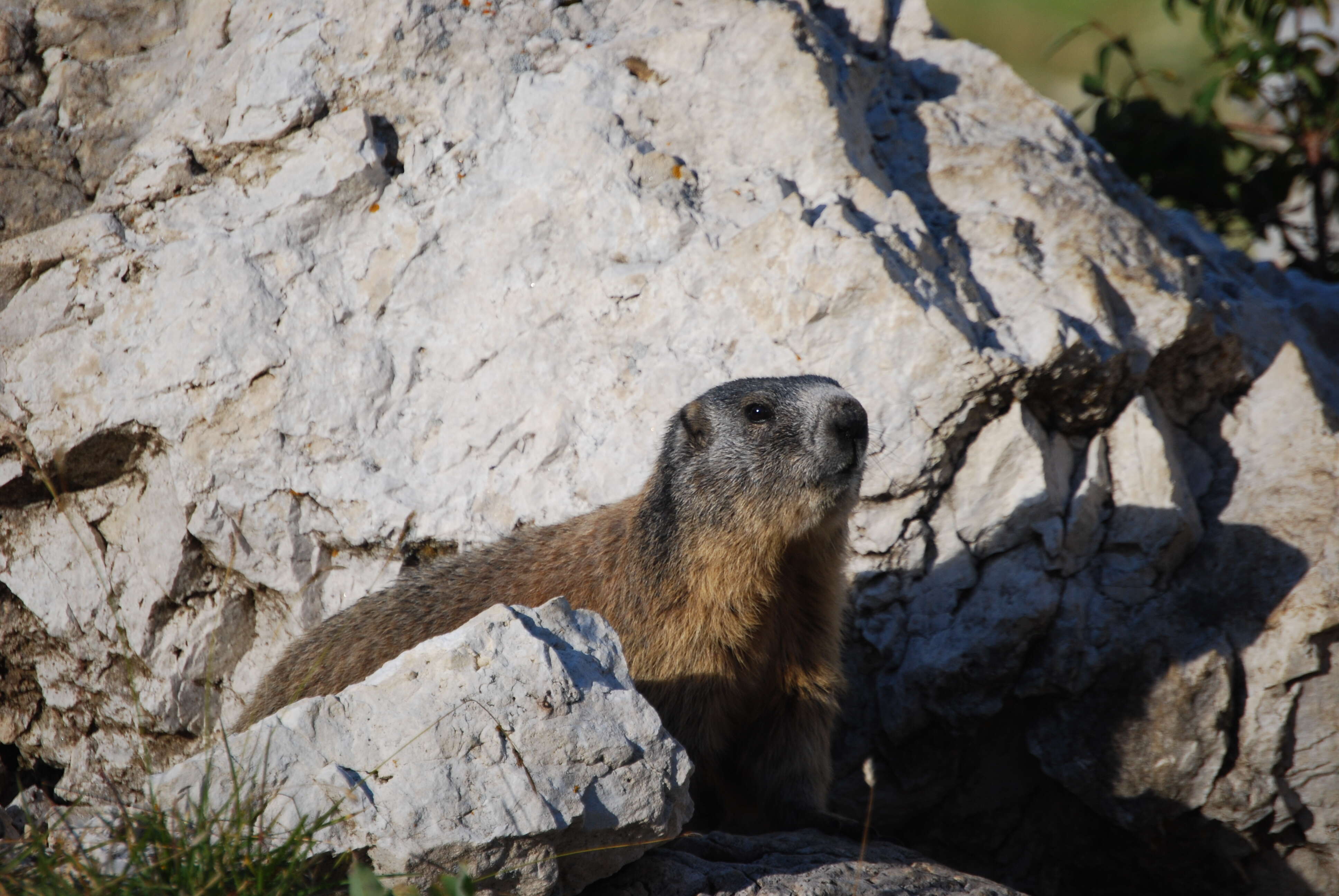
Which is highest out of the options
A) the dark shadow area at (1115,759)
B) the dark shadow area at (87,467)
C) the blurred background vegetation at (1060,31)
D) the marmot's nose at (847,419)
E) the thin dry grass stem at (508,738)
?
the blurred background vegetation at (1060,31)

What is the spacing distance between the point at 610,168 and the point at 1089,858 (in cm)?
478

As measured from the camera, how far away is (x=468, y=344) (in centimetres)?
600

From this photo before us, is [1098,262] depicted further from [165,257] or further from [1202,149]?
[165,257]

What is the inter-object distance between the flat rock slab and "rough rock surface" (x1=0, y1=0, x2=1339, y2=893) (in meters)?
1.46

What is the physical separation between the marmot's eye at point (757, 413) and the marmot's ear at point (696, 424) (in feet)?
0.69

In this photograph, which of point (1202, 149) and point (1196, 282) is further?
point (1202, 149)

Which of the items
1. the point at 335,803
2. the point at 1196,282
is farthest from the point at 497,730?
the point at 1196,282

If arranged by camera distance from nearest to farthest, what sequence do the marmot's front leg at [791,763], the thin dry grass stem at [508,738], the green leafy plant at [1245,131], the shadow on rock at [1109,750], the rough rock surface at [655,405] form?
the thin dry grass stem at [508,738], the marmot's front leg at [791,763], the shadow on rock at [1109,750], the rough rock surface at [655,405], the green leafy plant at [1245,131]

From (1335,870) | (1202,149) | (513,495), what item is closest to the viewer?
(1335,870)

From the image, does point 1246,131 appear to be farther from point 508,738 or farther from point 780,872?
point 508,738

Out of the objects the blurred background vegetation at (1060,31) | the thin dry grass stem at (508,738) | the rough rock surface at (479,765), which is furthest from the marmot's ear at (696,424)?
the blurred background vegetation at (1060,31)

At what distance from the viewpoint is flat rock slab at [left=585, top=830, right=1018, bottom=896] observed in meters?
3.72

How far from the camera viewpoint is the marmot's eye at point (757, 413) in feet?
15.6

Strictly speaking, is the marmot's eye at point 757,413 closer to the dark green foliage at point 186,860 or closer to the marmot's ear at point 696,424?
the marmot's ear at point 696,424
